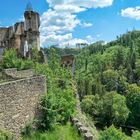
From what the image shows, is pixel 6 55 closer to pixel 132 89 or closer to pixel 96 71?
pixel 132 89

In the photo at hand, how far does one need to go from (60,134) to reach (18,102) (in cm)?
242

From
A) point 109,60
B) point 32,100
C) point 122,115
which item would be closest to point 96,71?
point 109,60

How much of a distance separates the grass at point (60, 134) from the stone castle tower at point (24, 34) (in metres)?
20.4

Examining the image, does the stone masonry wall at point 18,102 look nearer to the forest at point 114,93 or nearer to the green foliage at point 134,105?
the forest at point 114,93

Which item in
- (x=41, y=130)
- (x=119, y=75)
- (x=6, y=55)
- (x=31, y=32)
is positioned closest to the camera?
(x=41, y=130)

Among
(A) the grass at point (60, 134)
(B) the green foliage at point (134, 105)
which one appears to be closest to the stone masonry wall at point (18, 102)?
(A) the grass at point (60, 134)

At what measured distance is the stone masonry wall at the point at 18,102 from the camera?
1520cm

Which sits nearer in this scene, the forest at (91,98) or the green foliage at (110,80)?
the forest at (91,98)

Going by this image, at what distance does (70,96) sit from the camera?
20891 millimetres

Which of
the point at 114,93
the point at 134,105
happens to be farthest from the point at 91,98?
the point at 134,105

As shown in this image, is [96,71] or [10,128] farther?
[96,71]

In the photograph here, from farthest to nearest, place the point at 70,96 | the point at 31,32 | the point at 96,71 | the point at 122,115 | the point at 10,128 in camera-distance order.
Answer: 1. the point at 96,71
2. the point at 122,115
3. the point at 31,32
4. the point at 70,96
5. the point at 10,128

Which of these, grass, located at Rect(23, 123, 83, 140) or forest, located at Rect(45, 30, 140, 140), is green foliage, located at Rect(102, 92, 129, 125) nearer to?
forest, located at Rect(45, 30, 140, 140)

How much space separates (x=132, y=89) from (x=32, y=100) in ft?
243
